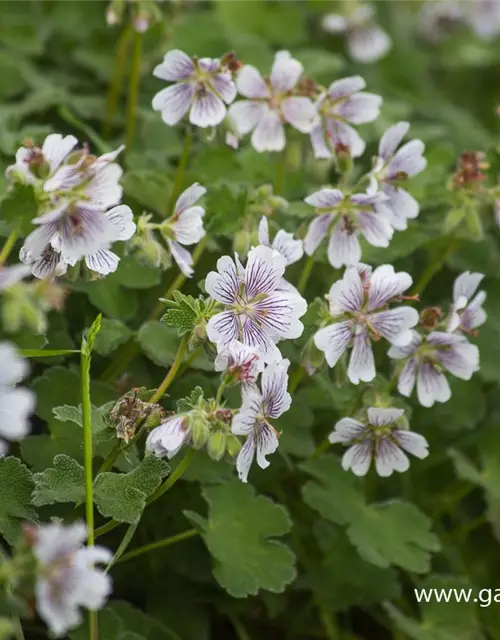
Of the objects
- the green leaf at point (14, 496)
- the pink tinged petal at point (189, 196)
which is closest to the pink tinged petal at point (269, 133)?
the pink tinged petal at point (189, 196)

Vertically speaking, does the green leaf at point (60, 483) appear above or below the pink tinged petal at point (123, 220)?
below

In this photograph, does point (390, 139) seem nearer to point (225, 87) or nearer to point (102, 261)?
point (225, 87)

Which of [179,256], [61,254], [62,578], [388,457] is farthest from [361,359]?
[62,578]

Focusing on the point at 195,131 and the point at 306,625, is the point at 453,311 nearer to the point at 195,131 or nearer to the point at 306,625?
the point at 195,131

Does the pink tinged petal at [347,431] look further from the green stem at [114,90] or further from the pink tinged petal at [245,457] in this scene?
the green stem at [114,90]

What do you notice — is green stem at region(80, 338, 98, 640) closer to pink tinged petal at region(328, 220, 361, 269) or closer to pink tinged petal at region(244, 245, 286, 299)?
pink tinged petal at region(244, 245, 286, 299)

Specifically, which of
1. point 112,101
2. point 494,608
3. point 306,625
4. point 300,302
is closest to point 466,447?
point 494,608

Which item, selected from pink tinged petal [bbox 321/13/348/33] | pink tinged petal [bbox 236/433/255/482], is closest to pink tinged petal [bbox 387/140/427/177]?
pink tinged petal [bbox 236/433/255/482]
